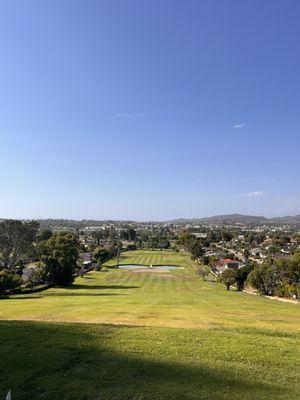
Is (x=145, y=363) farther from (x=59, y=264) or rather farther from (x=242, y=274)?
(x=242, y=274)

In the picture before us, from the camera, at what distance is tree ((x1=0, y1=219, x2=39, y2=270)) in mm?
61469

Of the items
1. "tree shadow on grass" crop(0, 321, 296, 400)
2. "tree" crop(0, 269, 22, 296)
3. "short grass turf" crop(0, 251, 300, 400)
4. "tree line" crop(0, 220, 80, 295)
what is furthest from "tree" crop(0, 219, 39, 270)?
"tree shadow on grass" crop(0, 321, 296, 400)

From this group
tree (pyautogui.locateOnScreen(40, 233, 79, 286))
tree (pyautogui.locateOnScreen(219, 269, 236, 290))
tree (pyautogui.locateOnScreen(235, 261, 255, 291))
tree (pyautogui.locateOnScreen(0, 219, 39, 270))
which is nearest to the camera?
tree (pyautogui.locateOnScreen(40, 233, 79, 286))

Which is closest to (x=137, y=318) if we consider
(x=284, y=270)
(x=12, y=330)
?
(x=12, y=330)

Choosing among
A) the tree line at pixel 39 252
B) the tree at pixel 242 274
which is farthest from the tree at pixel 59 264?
the tree at pixel 242 274

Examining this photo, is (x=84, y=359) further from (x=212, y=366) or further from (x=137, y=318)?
(x=137, y=318)

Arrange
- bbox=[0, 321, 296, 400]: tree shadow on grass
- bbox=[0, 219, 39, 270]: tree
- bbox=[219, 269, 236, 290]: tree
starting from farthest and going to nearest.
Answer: bbox=[219, 269, 236, 290]: tree
bbox=[0, 219, 39, 270]: tree
bbox=[0, 321, 296, 400]: tree shadow on grass

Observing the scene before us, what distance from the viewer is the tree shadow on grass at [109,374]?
8.78 meters

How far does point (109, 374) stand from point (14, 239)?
5599cm

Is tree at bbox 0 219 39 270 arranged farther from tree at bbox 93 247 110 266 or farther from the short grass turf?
tree at bbox 93 247 110 266

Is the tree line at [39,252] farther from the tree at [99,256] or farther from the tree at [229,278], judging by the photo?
the tree at [99,256]

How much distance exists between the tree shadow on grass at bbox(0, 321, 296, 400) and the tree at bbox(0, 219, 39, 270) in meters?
50.9

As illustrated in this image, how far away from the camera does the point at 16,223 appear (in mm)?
62125

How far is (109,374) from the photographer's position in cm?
979
